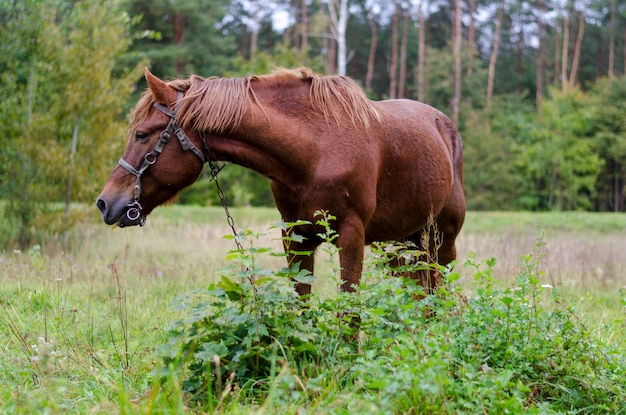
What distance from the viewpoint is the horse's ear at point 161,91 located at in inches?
143

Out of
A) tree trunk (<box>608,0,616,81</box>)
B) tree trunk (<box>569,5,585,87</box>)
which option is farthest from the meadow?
tree trunk (<box>608,0,616,81</box>)

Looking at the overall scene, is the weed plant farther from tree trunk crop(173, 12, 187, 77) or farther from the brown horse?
tree trunk crop(173, 12, 187, 77)

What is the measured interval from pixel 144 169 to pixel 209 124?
514mm

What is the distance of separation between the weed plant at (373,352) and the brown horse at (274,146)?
1.99 feet

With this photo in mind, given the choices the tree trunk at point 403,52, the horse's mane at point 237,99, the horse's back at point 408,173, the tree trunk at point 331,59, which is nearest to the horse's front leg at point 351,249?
the horse's back at point 408,173

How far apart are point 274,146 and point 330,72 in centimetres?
2605

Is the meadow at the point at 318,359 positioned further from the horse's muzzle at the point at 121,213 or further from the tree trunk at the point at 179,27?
the tree trunk at the point at 179,27

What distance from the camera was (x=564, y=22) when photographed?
3575 centimetres

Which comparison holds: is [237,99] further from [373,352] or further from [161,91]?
[373,352]

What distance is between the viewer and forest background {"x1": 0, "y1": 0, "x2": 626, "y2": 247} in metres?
9.30

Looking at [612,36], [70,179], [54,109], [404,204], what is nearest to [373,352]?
[404,204]

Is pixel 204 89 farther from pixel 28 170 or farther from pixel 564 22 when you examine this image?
pixel 564 22

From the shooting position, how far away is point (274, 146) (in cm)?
371

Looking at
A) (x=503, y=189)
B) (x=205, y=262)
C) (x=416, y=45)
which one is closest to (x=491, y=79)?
(x=416, y=45)
